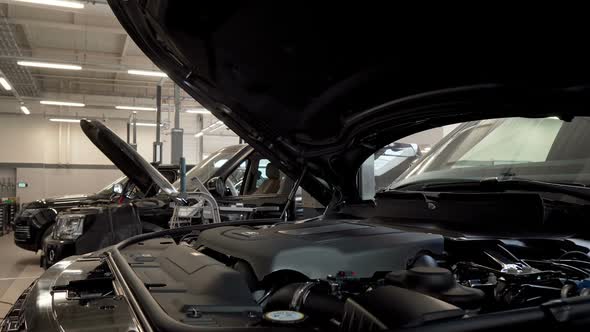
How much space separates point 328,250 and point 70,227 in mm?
3751

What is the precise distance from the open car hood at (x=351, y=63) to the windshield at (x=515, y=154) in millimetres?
344

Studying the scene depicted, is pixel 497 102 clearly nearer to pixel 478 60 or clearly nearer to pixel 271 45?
pixel 478 60

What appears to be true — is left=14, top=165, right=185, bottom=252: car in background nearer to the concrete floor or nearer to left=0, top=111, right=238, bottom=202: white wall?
the concrete floor

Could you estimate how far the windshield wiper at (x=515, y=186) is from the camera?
1747 mm

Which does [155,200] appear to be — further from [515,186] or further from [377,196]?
[515,186]

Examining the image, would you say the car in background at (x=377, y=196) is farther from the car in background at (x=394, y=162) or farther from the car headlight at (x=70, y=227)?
the car in background at (x=394, y=162)

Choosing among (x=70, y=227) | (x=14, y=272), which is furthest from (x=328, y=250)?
(x=14, y=272)

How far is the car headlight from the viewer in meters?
4.68

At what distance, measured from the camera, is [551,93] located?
5.16 feet

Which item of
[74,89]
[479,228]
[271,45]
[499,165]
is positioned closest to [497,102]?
[479,228]

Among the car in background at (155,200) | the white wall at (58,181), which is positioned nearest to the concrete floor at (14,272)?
the car in background at (155,200)

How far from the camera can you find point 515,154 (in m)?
2.32

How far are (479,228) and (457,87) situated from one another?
1.78ft

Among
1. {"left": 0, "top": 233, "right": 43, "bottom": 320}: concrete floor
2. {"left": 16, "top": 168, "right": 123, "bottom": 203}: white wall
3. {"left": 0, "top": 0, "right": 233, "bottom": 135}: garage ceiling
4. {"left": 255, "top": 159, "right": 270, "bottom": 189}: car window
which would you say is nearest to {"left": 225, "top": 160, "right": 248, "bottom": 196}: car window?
{"left": 255, "top": 159, "right": 270, "bottom": 189}: car window
